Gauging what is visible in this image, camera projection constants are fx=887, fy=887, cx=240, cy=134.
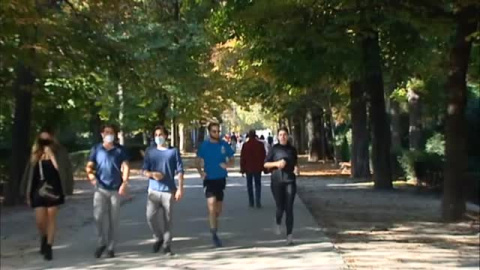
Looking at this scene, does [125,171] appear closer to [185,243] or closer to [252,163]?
[185,243]

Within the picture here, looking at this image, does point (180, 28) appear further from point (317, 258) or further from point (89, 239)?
point (317, 258)

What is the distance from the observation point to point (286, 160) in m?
12.7

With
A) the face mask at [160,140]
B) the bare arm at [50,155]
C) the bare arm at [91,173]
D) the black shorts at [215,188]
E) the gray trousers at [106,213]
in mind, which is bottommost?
the gray trousers at [106,213]

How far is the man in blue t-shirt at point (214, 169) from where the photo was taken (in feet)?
41.7

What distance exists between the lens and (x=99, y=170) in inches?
464

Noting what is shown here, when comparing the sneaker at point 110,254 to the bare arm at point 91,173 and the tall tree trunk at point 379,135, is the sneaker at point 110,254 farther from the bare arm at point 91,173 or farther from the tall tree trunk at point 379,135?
the tall tree trunk at point 379,135

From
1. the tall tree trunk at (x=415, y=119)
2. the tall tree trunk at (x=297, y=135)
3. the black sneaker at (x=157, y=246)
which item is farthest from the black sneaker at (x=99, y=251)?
the tall tree trunk at (x=297, y=135)

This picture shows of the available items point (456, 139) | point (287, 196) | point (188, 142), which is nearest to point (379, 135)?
point (456, 139)

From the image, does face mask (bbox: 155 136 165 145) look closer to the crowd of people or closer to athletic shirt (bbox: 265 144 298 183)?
the crowd of people

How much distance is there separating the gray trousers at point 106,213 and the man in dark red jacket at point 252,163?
25.7 feet

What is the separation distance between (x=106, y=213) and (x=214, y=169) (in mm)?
1752

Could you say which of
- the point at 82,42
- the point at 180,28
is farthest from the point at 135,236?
the point at 180,28

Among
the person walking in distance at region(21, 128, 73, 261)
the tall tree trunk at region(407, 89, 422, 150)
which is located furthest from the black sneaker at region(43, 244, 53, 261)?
the tall tree trunk at region(407, 89, 422, 150)

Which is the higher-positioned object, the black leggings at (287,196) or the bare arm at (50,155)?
the bare arm at (50,155)
